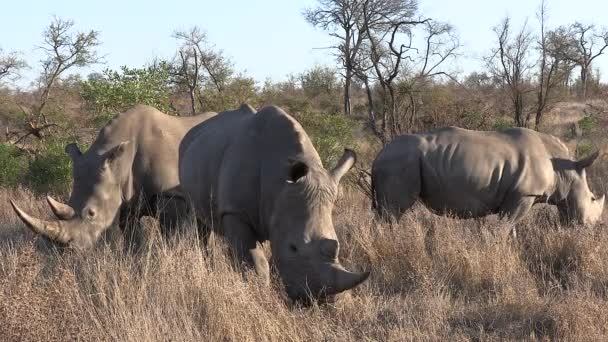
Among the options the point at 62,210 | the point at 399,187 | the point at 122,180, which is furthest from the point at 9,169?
the point at 399,187

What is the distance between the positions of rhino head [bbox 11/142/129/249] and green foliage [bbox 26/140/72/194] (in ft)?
15.9

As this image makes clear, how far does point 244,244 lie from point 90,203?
8.65 ft

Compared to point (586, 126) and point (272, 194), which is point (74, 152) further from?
point (586, 126)

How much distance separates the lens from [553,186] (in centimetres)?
937

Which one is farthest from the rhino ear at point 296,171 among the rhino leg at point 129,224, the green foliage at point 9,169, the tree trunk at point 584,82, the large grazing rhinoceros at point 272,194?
the tree trunk at point 584,82

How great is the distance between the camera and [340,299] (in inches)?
207

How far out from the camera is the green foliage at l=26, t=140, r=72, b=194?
13.1m

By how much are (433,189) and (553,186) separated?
144cm

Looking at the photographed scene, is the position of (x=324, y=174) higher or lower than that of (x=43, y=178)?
higher

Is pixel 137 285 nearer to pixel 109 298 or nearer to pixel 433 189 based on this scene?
pixel 109 298

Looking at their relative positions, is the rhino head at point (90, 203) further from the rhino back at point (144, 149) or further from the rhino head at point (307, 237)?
the rhino head at point (307, 237)

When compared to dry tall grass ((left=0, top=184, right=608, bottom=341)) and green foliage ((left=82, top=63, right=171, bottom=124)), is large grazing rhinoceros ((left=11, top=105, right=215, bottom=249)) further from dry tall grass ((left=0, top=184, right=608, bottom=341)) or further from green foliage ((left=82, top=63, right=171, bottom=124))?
green foliage ((left=82, top=63, right=171, bottom=124))

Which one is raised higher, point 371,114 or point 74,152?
point 74,152

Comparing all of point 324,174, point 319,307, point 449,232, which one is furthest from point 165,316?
point 449,232
